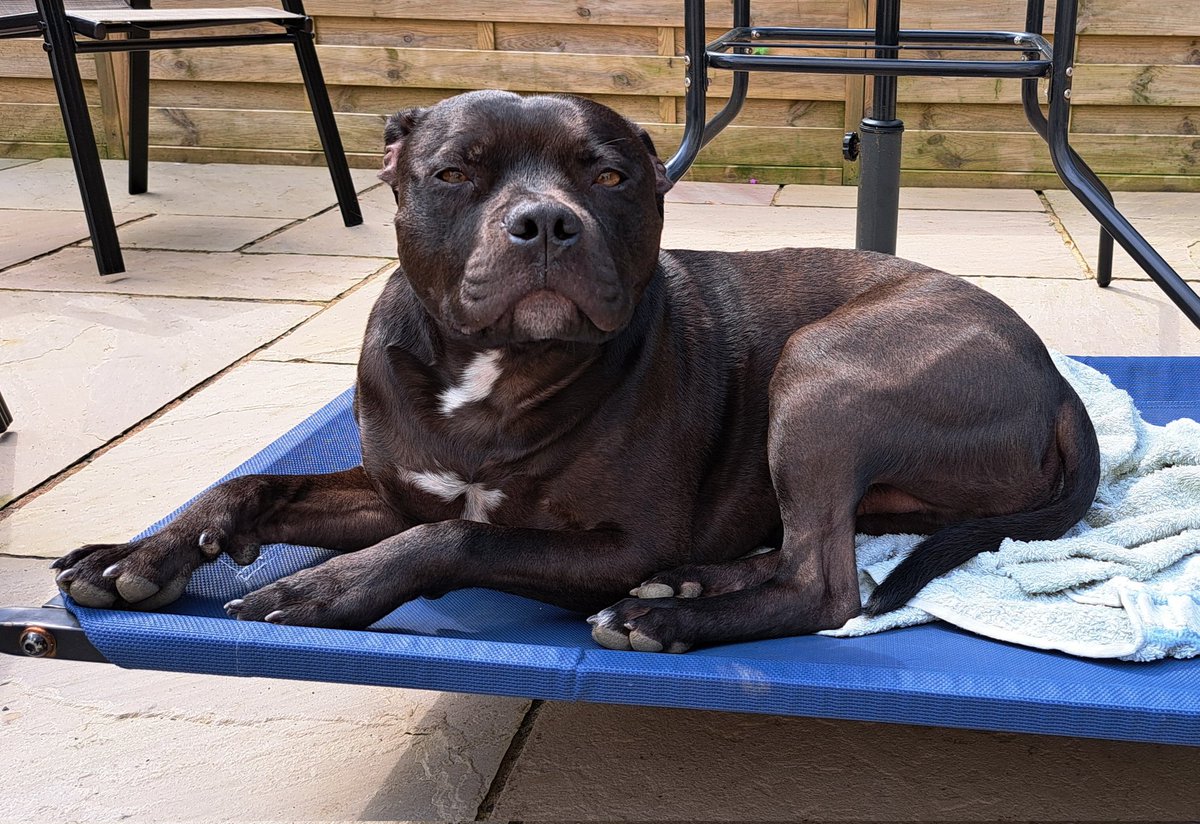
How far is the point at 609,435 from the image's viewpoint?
2.23 m

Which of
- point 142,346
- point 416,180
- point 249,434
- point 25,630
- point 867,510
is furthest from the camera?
point 142,346

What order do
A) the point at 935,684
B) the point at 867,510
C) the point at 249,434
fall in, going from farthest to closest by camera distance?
the point at 249,434, the point at 867,510, the point at 935,684

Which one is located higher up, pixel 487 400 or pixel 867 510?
pixel 487 400

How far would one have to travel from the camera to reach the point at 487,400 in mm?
2252

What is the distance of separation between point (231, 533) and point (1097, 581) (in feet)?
4.96

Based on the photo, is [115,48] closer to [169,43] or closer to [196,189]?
[169,43]

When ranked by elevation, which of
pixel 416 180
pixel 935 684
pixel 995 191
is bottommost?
pixel 995 191

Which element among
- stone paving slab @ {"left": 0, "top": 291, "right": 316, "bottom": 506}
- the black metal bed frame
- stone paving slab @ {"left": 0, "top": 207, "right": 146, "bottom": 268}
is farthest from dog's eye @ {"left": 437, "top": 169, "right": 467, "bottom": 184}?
stone paving slab @ {"left": 0, "top": 207, "right": 146, "bottom": 268}

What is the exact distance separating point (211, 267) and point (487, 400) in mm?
3389

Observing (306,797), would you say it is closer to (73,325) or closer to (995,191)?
(73,325)

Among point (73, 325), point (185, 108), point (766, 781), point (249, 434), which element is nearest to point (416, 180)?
point (766, 781)

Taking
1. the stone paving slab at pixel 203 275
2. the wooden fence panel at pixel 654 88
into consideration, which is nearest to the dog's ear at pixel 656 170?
the stone paving slab at pixel 203 275

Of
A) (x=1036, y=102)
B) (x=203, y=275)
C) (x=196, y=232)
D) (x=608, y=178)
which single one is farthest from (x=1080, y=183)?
(x=196, y=232)

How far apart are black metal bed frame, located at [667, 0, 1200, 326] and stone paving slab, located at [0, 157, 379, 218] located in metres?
3.18
